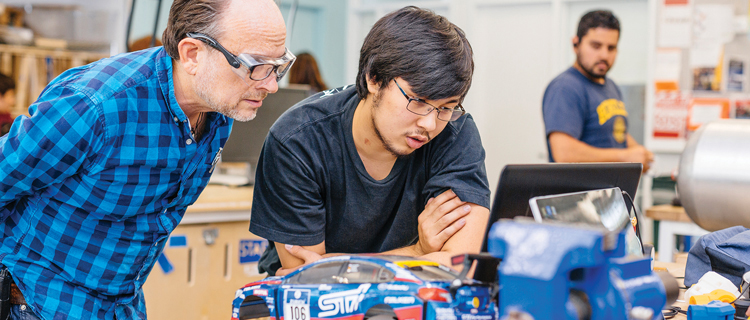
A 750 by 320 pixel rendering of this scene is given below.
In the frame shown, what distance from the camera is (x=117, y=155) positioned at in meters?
1.02

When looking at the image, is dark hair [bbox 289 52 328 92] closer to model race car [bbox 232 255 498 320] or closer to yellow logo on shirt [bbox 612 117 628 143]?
yellow logo on shirt [bbox 612 117 628 143]

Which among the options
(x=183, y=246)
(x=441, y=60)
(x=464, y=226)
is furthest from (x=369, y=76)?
(x=183, y=246)

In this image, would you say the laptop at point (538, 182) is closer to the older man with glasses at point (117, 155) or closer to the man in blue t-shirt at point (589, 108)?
the older man with glasses at point (117, 155)

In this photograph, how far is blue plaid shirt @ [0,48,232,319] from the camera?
97cm

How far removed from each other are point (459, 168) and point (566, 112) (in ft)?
5.09

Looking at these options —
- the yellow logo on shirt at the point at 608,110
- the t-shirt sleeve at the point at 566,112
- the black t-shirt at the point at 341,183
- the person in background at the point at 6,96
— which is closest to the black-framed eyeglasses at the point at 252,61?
the black t-shirt at the point at 341,183

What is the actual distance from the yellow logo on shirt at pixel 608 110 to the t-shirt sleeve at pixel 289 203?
1.83 meters

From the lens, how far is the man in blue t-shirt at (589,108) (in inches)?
102

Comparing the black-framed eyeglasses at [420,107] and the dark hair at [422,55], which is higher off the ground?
the dark hair at [422,55]

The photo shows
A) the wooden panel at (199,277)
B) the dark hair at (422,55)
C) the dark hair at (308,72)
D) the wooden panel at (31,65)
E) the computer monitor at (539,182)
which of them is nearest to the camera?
the computer monitor at (539,182)

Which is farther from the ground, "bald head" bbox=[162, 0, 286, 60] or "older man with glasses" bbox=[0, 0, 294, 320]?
"bald head" bbox=[162, 0, 286, 60]

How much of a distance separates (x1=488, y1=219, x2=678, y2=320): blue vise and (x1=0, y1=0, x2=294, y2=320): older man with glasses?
56 cm

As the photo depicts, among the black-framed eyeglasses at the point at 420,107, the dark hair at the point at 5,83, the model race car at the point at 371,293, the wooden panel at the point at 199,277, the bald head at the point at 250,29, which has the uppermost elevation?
the bald head at the point at 250,29

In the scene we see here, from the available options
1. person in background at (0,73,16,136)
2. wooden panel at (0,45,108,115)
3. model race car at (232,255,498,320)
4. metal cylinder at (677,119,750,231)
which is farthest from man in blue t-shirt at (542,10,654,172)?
person in background at (0,73,16,136)
